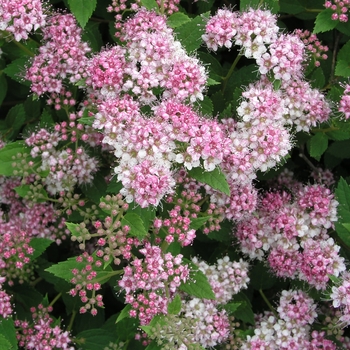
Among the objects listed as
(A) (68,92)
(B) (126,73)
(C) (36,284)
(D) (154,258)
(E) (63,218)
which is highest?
(B) (126,73)

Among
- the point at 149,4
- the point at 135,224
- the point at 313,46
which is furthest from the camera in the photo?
the point at 313,46

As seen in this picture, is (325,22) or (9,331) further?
(325,22)

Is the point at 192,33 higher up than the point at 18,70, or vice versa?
the point at 192,33

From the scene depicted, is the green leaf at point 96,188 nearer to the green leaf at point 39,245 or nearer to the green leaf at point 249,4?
the green leaf at point 39,245

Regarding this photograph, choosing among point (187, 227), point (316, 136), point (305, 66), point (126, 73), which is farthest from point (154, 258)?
point (305, 66)

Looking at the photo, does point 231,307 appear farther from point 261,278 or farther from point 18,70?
point 18,70

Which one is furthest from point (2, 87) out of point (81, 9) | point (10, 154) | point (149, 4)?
point (149, 4)

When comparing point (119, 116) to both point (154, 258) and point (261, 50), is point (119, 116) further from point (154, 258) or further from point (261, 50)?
point (261, 50)

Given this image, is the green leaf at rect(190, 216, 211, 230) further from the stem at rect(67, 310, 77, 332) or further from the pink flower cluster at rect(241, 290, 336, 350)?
the stem at rect(67, 310, 77, 332)
